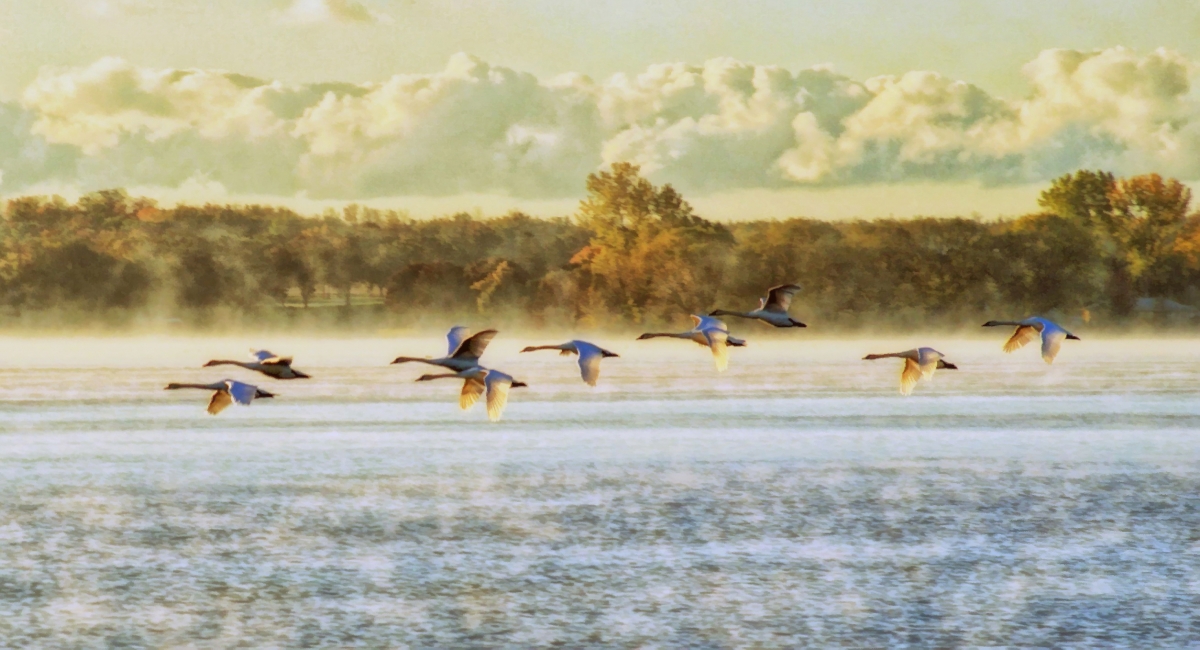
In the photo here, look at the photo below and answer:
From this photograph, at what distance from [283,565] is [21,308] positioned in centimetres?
7533

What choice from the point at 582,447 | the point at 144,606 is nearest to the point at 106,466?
the point at 582,447

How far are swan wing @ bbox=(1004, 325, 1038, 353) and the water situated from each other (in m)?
1.88

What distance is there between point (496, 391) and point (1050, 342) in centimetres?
591

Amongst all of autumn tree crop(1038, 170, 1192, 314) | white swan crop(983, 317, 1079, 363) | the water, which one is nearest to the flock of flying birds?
white swan crop(983, 317, 1079, 363)

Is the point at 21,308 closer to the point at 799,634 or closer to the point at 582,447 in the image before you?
the point at 582,447

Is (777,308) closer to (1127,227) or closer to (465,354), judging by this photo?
(465,354)

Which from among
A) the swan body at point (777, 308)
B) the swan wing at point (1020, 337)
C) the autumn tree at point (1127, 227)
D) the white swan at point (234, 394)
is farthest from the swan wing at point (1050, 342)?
the autumn tree at point (1127, 227)

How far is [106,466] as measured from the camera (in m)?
24.0

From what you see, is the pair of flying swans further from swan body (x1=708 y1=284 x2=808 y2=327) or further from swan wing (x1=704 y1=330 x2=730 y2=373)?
swan body (x1=708 y1=284 x2=808 y2=327)

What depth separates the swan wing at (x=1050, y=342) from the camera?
1778 centimetres

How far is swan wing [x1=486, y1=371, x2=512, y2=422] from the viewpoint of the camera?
1897cm

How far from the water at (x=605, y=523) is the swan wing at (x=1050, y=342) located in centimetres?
181

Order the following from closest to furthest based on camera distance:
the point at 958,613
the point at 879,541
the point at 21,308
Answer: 1. the point at 958,613
2. the point at 879,541
3. the point at 21,308

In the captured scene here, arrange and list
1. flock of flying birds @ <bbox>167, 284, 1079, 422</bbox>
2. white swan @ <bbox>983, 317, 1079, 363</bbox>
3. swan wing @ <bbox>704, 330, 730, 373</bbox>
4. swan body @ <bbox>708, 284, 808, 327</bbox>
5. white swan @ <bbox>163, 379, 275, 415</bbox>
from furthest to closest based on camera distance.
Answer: swan body @ <bbox>708, 284, 808, 327</bbox>
swan wing @ <bbox>704, 330, 730, 373</bbox>
white swan @ <bbox>163, 379, 275, 415</bbox>
flock of flying birds @ <bbox>167, 284, 1079, 422</bbox>
white swan @ <bbox>983, 317, 1079, 363</bbox>
